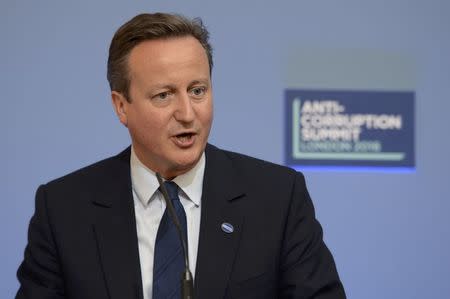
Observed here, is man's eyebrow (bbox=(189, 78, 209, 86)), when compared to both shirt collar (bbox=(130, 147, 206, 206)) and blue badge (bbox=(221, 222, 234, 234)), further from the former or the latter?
blue badge (bbox=(221, 222, 234, 234))

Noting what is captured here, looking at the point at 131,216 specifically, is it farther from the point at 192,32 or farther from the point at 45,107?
the point at 45,107

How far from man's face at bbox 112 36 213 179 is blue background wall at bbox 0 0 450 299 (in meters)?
1.16

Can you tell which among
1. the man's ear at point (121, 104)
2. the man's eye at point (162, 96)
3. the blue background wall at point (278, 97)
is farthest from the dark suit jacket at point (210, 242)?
the blue background wall at point (278, 97)

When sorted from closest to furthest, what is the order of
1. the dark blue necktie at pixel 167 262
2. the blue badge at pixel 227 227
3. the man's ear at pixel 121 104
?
1. the dark blue necktie at pixel 167 262
2. the blue badge at pixel 227 227
3. the man's ear at pixel 121 104

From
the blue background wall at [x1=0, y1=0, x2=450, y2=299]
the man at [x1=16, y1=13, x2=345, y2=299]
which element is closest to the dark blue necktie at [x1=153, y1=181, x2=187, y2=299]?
the man at [x1=16, y1=13, x2=345, y2=299]

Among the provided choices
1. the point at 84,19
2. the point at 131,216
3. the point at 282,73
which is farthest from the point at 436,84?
the point at 131,216

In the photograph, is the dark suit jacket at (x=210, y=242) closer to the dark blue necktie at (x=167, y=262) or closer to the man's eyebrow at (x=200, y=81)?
the dark blue necktie at (x=167, y=262)

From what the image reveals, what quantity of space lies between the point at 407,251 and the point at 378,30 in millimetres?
907

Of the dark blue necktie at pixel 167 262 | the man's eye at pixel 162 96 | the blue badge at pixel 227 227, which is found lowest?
the dark blue necktie at pixel 167 262

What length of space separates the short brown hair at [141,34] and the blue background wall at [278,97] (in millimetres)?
1071

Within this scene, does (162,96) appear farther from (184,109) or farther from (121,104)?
(121,104)

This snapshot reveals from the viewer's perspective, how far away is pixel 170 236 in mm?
2123

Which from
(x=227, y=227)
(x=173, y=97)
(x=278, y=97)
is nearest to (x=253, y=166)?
(x=227, y=227)

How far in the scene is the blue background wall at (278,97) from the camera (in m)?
3.30
